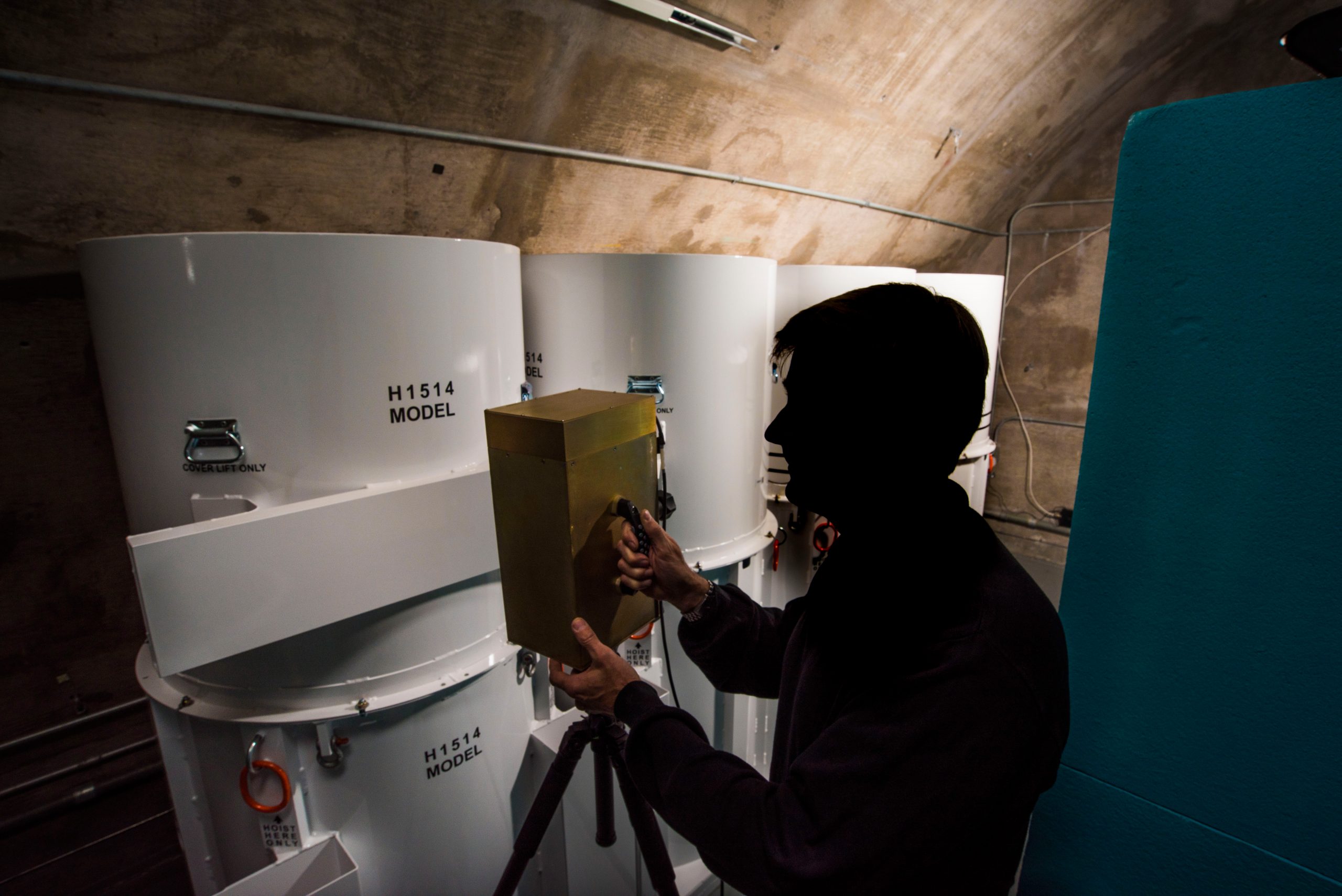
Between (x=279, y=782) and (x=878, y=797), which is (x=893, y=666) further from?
(x=279, y=782)

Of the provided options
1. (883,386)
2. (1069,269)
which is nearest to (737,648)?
(883,386)

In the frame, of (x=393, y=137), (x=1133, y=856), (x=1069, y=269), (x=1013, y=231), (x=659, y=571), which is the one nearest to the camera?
(x=1133, y=856)

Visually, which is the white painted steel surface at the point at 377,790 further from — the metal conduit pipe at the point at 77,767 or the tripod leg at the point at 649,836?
the metal conduit pipe at the point at 77,767

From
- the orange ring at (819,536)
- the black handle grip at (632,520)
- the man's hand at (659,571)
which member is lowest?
the orange ring at (819,536)

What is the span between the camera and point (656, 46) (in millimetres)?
2082

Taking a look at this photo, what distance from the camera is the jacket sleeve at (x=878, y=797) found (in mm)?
683

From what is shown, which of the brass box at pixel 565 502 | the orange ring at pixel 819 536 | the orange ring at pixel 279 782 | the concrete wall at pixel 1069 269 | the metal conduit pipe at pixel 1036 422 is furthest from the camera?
the metal conduit pipe at pixel 1036 422

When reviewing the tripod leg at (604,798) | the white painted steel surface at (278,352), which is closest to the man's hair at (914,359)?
the white painted steel surface at (278,352)

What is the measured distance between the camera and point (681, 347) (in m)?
1.65

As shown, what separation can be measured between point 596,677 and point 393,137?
1.70 meters

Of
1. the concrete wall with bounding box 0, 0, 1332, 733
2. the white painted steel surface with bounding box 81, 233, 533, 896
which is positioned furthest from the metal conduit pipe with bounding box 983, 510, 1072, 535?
the white painted steel surface with bounding box 81, 233, 533, 896

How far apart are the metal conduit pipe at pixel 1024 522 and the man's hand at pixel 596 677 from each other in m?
4.45

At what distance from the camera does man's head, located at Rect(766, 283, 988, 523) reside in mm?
736

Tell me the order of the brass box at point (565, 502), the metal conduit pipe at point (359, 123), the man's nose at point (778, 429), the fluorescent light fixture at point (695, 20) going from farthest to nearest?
the fluorescent light fixture at point (695, 20)
the metal conduit pipe at point (359, 123)
the brass box at point (565, 502)
the man's nose at point (778, 429)
